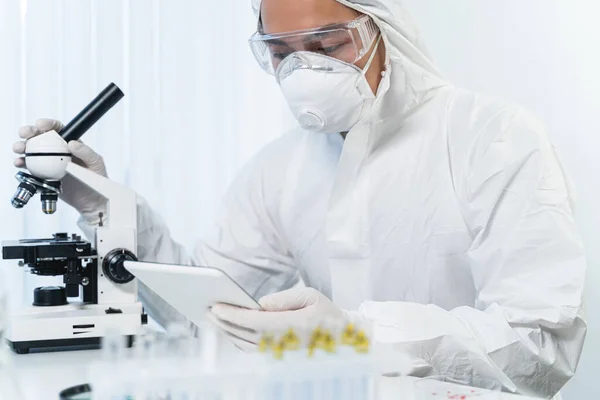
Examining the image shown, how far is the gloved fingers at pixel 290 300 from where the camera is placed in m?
1.29

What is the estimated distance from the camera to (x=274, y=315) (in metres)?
1.24

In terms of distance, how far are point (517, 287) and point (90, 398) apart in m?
0.83

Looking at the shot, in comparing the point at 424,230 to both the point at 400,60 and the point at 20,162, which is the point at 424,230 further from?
the point at 20,162

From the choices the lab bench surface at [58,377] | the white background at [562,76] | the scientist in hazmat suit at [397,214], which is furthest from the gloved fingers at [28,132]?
the white background at [562,76]

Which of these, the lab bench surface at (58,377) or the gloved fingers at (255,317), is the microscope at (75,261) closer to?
the lab bench surface at (58,377)

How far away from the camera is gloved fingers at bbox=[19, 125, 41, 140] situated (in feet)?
5.82

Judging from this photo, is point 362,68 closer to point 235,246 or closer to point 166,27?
point 235,246

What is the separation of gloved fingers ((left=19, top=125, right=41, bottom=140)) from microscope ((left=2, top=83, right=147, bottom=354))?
55 mm

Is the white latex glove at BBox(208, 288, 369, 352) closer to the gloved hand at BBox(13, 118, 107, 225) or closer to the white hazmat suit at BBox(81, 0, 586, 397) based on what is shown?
the white hazmat suit at BBox(81, 0, 586, 397)

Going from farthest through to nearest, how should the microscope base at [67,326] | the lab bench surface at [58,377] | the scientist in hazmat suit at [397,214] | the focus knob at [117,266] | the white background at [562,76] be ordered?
the white background at [562,76] < the focus knob at [117,266] < the microscope base at [67,326] < the scientist in hazmat suit at [397,214] < the lab bench surface at [58,377]

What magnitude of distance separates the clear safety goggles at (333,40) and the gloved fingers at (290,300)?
1.96 feet

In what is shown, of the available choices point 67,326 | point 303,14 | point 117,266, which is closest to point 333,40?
point 303,14

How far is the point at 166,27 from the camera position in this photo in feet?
8.78

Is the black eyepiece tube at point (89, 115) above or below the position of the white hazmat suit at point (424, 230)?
above
